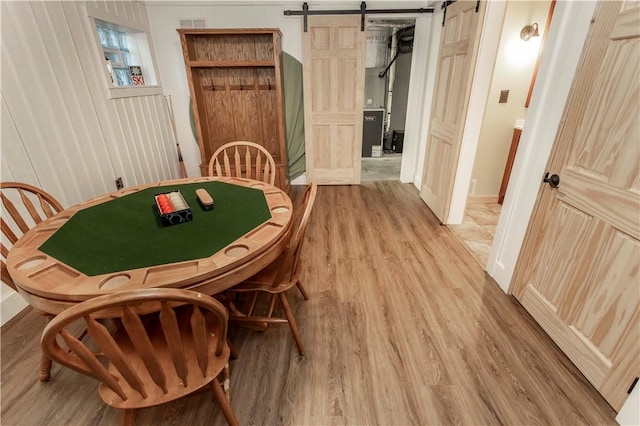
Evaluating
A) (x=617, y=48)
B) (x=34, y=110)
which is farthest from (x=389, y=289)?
(x=34, y=110)

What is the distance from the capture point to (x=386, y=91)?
6250 millimetres

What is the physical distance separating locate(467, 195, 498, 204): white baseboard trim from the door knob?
1.88 m

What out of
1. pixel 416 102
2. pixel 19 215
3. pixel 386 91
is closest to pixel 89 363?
pixel 19 215

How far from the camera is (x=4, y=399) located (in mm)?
1394

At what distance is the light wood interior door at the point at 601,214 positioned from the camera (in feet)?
3.96

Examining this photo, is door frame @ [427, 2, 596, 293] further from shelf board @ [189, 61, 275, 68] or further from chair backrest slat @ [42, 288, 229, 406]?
shelf board @ [189, 61, 275, 68]

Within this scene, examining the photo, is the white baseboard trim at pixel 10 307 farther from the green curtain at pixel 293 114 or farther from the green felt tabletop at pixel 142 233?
the green curtain at pixel 293 114

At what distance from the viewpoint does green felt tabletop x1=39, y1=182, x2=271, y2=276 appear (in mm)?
1190

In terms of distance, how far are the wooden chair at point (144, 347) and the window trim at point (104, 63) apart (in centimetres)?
244

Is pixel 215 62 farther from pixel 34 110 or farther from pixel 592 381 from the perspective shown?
pixel 592 381

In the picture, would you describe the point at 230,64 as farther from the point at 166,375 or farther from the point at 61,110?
the point at 166,375

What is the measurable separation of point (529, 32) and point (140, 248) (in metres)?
3.60

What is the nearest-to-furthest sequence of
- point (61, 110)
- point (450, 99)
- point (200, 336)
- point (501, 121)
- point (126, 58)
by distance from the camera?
point (200, 336)
point (61, 110)
point (450, 99)
point (501, 121)
point (126, 58)

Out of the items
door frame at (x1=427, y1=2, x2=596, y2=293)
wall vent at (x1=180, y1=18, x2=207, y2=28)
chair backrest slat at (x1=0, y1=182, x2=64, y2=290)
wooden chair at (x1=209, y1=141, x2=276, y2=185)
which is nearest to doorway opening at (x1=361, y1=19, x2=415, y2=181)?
wooden chair at (x1=209, y1=141, x2=276, y2=185)
